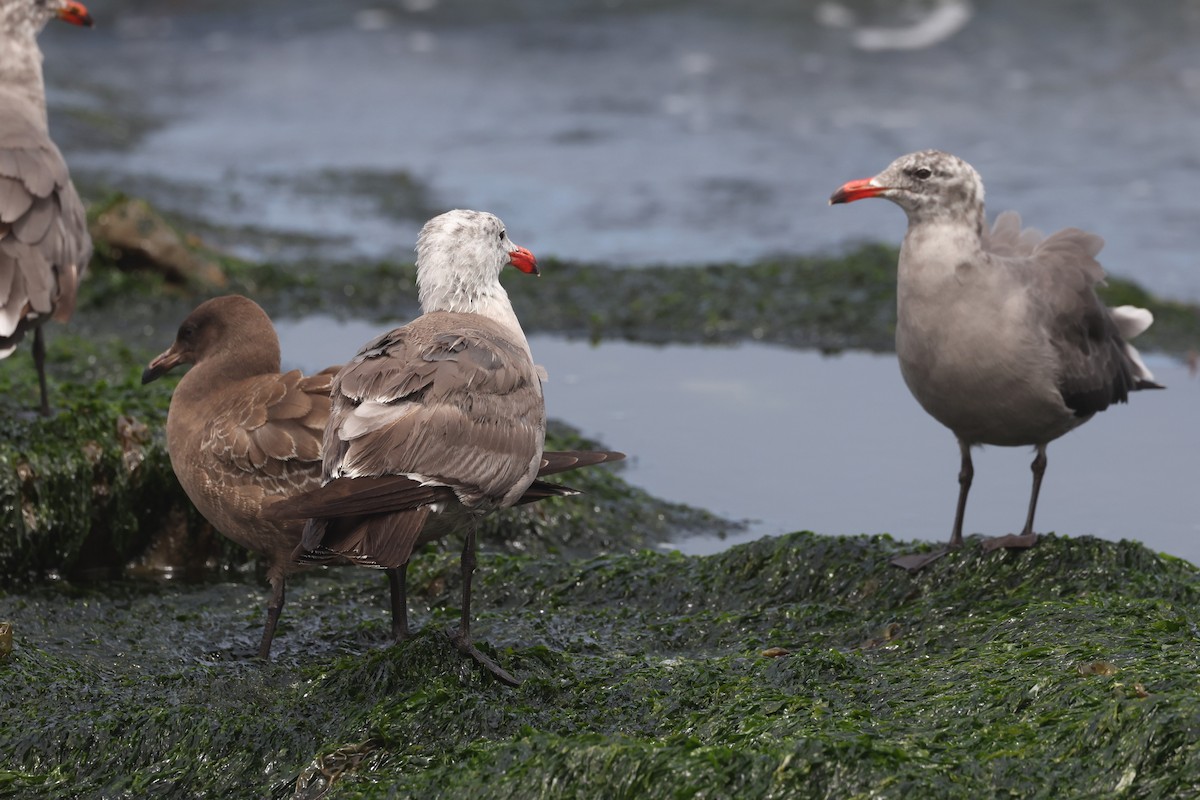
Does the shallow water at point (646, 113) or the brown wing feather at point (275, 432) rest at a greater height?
the shallow water at point (646, 113)

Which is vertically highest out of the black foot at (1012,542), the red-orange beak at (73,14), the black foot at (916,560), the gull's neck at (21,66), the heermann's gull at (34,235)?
the red-orange beak at (73,14)

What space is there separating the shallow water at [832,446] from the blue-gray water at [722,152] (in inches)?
0.9

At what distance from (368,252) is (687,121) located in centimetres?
697

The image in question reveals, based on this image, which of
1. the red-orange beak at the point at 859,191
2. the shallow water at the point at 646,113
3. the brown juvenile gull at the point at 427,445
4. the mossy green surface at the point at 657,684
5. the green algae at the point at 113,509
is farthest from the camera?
the shallow water at the point at 646,113

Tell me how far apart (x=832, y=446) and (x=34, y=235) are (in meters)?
3.97

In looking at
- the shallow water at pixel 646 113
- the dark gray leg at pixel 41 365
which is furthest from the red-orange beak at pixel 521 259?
the shallow water at pixel 646 113

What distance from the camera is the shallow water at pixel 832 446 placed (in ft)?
23.1

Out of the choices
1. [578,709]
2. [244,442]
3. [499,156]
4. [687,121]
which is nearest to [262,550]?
[244,442]

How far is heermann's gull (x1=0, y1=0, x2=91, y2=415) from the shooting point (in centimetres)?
638

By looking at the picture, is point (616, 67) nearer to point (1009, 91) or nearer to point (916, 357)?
point (1009, 91)

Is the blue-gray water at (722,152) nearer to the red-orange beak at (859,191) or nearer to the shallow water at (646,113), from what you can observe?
the shallow water at (646,113)

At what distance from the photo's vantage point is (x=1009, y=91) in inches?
773

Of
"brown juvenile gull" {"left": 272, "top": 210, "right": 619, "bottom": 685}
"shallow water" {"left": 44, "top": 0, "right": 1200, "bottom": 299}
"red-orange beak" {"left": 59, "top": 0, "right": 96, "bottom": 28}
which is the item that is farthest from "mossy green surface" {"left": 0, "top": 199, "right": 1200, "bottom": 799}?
"shallow water" {"left": 44, "top": 0, "right": 1200, "bottom": 299}

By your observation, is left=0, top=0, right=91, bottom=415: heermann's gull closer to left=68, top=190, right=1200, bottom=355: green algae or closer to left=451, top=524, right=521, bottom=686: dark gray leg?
left=451, top=524, right=521, bottom=686: dark gray leg
